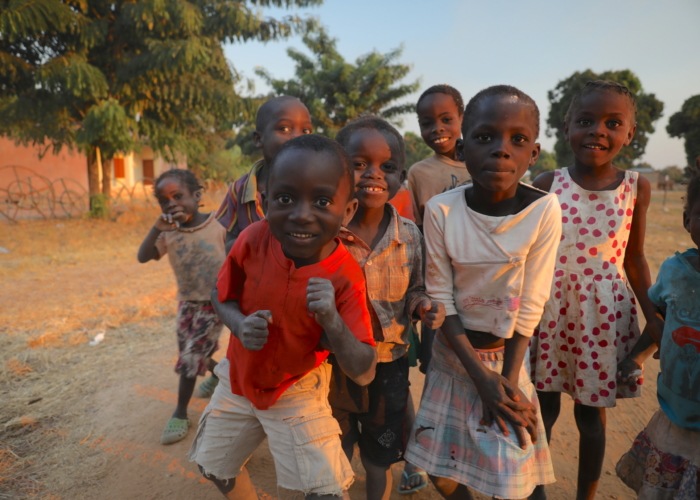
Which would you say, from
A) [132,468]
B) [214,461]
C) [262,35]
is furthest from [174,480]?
[262,35]

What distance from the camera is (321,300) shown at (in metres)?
1.32

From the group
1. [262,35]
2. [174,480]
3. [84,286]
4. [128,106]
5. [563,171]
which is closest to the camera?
[563,171]

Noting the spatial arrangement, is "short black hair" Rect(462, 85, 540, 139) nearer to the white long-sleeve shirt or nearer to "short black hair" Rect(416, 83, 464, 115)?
the white long-sleeve shirt

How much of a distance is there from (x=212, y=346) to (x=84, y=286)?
497 centimetres

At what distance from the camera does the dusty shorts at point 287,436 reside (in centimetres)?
157

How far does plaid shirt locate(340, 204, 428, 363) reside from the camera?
1841 millimetres

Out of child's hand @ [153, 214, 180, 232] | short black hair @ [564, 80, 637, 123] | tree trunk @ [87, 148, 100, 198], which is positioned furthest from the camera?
tree trunk @ [87, 148, 100, 198]

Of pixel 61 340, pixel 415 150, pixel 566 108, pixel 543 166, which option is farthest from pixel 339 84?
pixel 543 166

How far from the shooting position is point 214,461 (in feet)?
5.51

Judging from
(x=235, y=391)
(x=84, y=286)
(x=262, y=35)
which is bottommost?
(x=84, y=286)

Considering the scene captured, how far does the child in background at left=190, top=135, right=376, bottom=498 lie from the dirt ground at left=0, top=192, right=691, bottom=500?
90 cm

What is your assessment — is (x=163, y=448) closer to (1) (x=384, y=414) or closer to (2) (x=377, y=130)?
(1) (x=384, y=414)

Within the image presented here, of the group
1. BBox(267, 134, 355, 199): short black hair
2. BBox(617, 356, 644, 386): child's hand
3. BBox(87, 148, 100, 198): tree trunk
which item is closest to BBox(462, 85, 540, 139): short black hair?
BBox(267, 134, 355, 199): short black hair

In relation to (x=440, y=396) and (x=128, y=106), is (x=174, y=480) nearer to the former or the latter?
(x=440, y=396)
